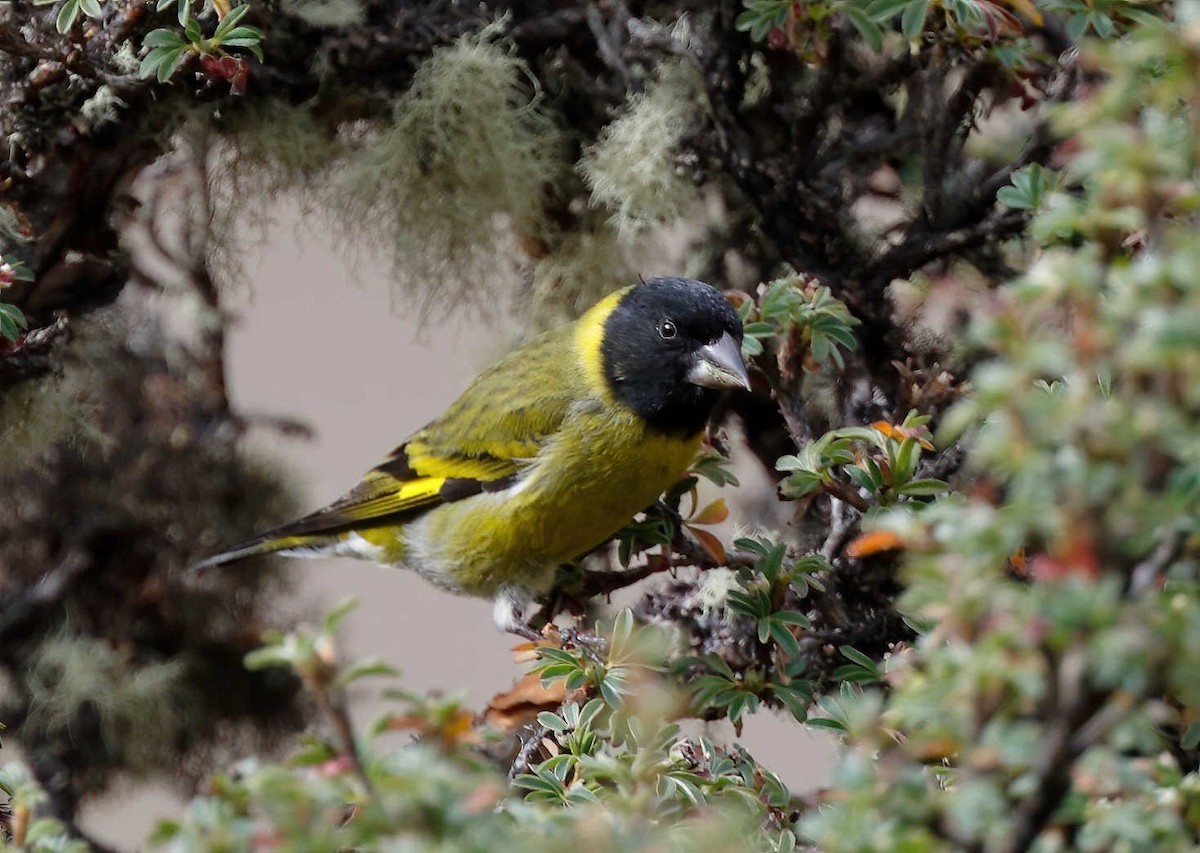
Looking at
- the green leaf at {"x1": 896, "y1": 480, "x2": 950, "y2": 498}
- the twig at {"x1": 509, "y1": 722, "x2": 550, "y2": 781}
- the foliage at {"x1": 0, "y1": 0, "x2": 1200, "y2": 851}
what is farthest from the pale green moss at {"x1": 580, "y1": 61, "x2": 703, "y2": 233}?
the twig at {"x1": 509, "y1": 722, "x2": 550, "y2": 781}

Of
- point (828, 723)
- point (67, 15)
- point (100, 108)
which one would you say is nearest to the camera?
point (828, 723)

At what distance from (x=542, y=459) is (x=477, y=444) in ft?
0.49

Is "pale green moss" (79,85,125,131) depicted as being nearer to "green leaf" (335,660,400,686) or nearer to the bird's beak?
the bird's beak

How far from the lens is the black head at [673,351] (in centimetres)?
174

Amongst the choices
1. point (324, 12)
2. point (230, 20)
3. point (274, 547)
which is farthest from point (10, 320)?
point (274, 547)

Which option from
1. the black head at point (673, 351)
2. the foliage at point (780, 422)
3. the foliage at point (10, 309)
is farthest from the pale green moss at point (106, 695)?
the black head at point (673, 351)

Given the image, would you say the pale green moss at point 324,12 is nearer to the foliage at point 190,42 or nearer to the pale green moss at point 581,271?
the foliage at point 190,42

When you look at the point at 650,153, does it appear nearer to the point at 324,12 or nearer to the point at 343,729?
the point at 324,12

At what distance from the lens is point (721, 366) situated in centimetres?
174

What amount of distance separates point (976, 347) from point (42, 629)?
4.41 feet

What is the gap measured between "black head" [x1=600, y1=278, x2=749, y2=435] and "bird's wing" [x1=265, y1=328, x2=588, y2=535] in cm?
9

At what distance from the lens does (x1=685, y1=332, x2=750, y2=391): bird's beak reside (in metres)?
1.71

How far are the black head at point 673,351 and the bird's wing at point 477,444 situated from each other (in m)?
0.09

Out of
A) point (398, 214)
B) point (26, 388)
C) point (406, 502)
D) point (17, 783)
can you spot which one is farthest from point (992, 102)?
point (17, 783)
